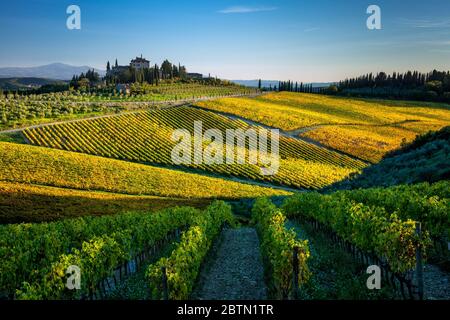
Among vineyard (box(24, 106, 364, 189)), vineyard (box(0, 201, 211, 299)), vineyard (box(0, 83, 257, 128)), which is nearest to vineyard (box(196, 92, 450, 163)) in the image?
vineyard (box(24, 106, 364, 189))

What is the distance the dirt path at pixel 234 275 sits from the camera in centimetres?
1752

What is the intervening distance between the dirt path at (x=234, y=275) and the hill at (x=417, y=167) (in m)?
21.4

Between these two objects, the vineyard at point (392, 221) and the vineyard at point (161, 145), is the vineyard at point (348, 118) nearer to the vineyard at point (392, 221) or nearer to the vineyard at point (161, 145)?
the vineyard at point (161, 145)

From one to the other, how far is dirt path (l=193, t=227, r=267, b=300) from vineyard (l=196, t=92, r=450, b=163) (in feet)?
251

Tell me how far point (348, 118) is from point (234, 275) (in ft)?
413

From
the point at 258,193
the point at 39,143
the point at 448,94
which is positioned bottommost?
the point at 258,193

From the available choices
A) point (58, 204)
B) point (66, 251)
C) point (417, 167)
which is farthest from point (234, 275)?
point (417, 167)

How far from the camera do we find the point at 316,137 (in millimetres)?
107750

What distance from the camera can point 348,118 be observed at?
138 meters

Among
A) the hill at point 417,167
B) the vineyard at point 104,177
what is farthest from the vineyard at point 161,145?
the hill at point 417,167

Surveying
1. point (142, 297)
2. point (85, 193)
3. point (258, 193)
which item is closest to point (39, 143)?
point (85, 193)

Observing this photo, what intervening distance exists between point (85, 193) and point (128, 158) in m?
29.8
